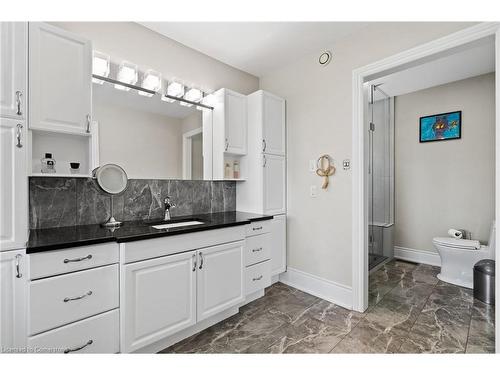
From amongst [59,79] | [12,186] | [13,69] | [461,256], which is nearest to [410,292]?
[461,256]

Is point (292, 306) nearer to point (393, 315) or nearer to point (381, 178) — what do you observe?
point (393, 315)

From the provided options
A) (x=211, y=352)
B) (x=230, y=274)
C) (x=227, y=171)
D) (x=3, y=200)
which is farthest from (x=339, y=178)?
(x=3, y=200)

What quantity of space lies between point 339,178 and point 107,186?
2.11 meters

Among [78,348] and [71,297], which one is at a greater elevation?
A: [71,297]

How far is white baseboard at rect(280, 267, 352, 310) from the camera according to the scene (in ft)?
7.87

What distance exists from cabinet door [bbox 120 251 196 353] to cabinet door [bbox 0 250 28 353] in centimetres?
47

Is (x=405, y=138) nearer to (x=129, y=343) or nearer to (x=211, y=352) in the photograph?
(x=211, y=352)

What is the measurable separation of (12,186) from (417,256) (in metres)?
4.61

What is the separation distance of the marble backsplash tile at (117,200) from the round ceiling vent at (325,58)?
66.1 inches

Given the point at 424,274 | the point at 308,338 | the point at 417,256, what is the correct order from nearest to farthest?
the point at 308,338 < the point at 424,274 < the point at 417,256

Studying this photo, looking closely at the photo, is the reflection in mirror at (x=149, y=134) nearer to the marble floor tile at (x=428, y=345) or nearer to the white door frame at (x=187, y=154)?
the white door frame at (x=187, y=154)

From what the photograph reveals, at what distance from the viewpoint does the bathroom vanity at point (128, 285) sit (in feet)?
4.30

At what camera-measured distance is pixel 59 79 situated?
159 cm

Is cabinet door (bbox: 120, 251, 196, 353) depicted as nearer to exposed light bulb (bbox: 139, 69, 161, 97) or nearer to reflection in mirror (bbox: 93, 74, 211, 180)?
reflection in mirror (bbox: 93, 74, 211, 180)
